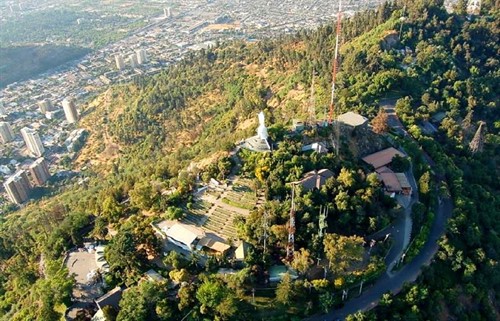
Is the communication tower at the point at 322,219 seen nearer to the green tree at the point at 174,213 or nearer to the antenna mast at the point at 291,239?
the antenna mast at the point at 291,239

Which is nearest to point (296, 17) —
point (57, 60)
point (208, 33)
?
point (208, 33)

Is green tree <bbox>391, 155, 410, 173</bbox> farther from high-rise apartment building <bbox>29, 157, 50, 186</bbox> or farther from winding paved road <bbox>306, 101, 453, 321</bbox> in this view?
high-rise apartment building <bbox>29, 157, 50, 186</bbox>

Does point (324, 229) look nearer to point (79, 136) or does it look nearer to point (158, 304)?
point (158, 304)

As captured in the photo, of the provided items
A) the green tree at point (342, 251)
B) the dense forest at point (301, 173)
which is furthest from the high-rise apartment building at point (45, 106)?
the green tree at point (342, 251)

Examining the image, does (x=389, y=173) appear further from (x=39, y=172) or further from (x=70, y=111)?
(x=70, y=111)

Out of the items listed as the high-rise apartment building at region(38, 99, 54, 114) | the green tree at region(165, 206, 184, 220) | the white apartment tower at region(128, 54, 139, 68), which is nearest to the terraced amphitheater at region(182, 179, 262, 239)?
the green tree at region(165, 206, 184, 220)
